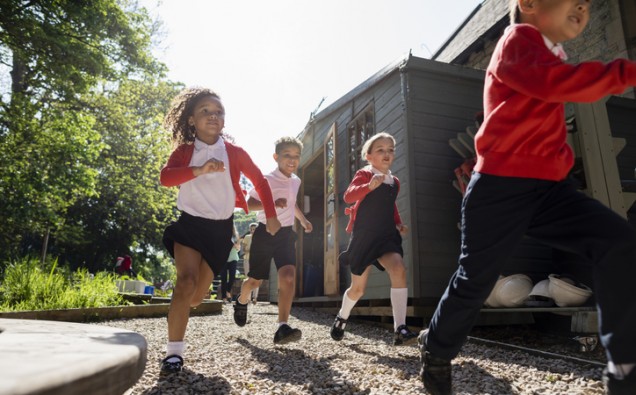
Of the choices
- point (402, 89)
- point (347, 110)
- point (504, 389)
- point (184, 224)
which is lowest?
point (504, 389)

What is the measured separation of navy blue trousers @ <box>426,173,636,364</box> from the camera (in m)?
1.39

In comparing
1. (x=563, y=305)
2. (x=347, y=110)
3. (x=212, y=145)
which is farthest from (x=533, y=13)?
(x=347, y=110)

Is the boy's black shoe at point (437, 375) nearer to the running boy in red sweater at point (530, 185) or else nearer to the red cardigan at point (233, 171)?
the running boy in red sweater at point (530, 185)

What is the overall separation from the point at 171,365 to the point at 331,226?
5113 mm

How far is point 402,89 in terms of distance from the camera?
5398 mm

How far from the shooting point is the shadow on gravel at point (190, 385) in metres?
1.92

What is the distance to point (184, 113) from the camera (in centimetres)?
300

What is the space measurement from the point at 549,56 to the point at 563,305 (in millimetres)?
2564

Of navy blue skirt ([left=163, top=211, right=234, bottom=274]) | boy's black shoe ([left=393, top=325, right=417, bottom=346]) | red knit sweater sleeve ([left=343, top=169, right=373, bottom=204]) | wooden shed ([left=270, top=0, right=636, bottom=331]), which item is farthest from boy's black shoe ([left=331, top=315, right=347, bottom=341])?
navy blue skirt ([left=163, top=211, right=234, bottom=274])

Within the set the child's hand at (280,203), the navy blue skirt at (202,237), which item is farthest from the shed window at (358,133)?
the navy blue skirt at (202,237)

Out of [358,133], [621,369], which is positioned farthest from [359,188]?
[358,133]

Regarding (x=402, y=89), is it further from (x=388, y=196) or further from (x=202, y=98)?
(x=202, y=98)

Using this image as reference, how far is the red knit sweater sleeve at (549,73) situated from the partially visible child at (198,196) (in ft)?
5.23

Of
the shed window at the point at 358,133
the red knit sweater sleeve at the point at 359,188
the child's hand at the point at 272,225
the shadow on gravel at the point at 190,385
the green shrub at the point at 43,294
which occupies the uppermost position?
the shed window at the point at 358,133
